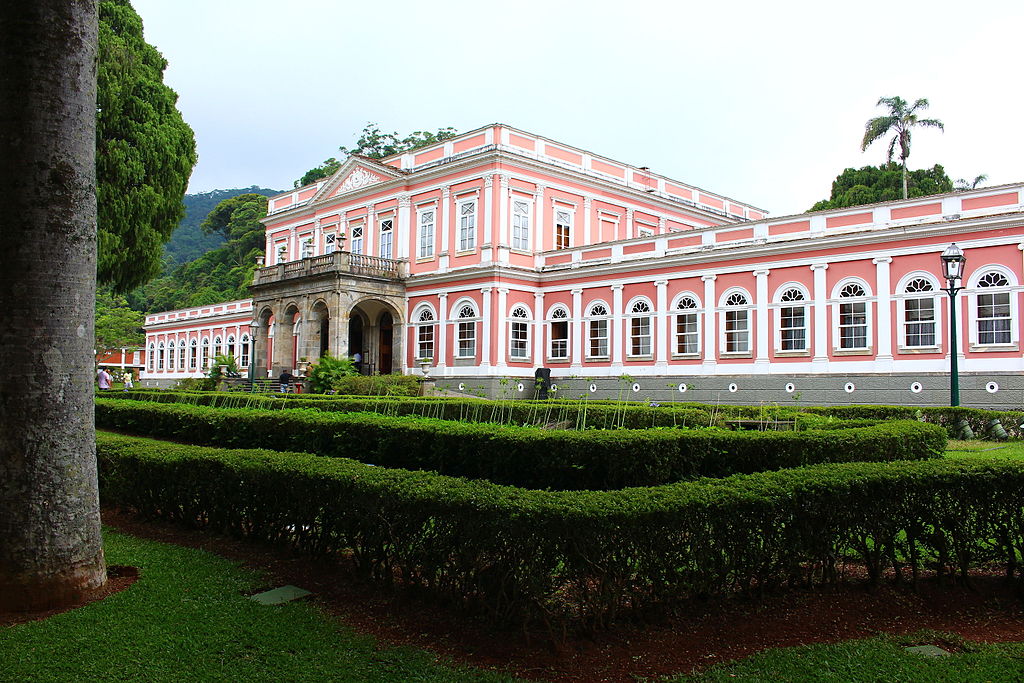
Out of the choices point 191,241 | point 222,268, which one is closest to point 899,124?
point 222,268

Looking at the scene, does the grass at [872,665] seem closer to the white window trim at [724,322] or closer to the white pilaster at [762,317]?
the white pilaster at [762,317]

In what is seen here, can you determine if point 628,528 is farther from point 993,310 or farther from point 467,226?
point 467,226

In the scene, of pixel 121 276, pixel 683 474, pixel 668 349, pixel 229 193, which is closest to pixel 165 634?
pixel 683 474

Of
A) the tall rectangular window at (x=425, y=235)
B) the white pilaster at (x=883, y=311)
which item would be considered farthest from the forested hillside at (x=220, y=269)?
the white pilaster at (x=883, y=311)

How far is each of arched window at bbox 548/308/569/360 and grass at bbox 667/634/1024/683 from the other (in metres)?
23.9

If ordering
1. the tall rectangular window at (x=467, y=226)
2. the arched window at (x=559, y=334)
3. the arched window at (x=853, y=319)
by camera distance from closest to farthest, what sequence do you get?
1. the arched window at (x=853, y=319)
2. the arched window at (x=559, y=334)
3. the tall rectangular window at (x=467, y=226)

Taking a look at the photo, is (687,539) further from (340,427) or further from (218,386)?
(218,386)

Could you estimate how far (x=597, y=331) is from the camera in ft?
89.5

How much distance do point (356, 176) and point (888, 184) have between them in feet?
100

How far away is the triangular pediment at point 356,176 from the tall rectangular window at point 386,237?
189 cm

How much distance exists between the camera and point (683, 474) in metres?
7.76

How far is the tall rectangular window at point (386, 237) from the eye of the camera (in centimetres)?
3231

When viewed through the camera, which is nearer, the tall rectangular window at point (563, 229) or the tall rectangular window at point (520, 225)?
the tall rectangular window at point (520, 225)

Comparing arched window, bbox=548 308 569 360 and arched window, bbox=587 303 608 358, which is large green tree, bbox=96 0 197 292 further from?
arched window, bbox=587 303 608 358
